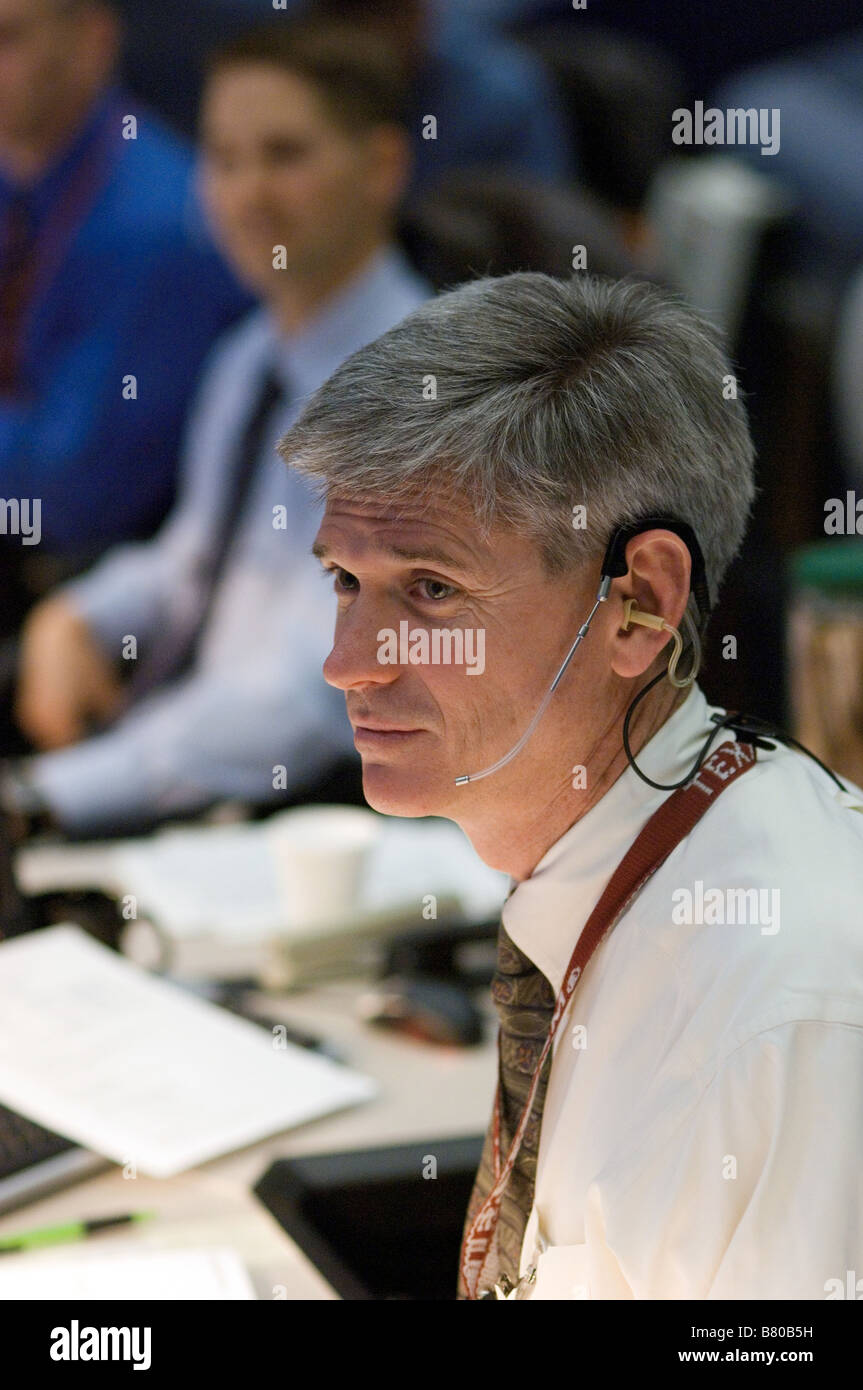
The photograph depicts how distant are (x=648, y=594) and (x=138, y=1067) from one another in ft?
2.56

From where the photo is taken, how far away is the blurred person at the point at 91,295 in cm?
369

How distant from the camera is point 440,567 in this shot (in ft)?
3.13

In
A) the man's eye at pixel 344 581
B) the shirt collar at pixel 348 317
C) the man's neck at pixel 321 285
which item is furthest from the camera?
the man's neck at pixel 321 285

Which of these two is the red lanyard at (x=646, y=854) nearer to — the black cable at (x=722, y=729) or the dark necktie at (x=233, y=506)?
the black cable at (x=722, y=729)

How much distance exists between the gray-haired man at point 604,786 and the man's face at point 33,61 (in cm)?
307

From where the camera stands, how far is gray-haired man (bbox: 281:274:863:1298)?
2.72 feet

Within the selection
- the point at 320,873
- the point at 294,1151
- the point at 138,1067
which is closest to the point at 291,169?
the point at 320,873

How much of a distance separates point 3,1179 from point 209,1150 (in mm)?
181

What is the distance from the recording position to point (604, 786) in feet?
3.35

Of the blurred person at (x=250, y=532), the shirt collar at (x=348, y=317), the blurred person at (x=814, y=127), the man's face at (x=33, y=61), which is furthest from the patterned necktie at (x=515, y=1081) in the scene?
the blurred person at (x=814, y=127)

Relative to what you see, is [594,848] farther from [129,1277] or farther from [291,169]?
[291,169]

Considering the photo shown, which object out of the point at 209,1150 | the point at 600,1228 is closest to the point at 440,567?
the point at 600,1228

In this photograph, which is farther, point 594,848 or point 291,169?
point 291,169

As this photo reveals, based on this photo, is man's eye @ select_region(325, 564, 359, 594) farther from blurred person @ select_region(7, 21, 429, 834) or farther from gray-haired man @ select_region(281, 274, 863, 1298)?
blurred person @ select_region(7, 21, 429, 834)
